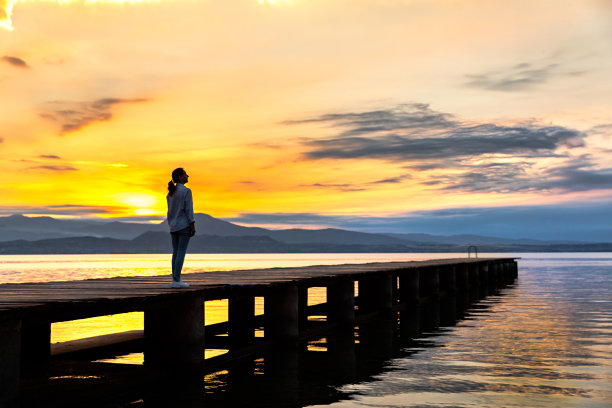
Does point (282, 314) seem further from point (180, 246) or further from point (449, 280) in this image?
point (449, 280)

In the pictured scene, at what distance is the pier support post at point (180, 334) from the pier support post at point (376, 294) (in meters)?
14.1

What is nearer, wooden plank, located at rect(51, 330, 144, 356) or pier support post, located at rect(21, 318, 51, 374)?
pier support post, located at rect(21, 318, 51, 374)

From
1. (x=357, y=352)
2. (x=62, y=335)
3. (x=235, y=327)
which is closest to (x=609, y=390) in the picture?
(x=357, y=352)

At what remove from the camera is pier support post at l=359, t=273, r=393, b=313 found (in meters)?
26.4

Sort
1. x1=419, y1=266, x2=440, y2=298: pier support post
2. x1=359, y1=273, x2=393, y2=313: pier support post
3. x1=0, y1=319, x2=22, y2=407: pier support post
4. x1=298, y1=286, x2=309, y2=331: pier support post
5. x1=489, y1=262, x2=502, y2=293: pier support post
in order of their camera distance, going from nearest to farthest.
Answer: x1=0, y1=319, x2=22, y2=407: pier support post → x1=298, y1=286, x2=309, y2=331: pier support post → x1=359, y1=273, x2=393, y2=313: pier support post → x1=419, y1=266, x2=440, y2=298: pier support post → x1=489, y1=262, x2=502, y2=293: pier support post

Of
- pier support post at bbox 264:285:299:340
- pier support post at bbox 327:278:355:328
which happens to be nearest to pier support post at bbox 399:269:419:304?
pier support post at bbox 327:278:355:328

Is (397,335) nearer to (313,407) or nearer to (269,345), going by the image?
(269,345)

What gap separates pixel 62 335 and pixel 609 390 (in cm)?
1680

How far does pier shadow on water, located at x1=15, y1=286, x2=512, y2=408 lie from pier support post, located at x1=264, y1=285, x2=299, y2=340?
0.37 m

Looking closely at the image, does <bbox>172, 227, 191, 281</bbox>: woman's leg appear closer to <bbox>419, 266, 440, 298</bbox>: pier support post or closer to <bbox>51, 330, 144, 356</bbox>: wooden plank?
<bbox>51, 330, 144, 356</bbox>: wooden plank

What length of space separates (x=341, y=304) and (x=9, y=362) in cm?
1417

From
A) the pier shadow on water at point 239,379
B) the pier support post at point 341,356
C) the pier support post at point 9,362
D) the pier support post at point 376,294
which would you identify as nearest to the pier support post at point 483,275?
the pier support post at point 376,294

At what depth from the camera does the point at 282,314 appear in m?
17.2

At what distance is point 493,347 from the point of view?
1647cm
